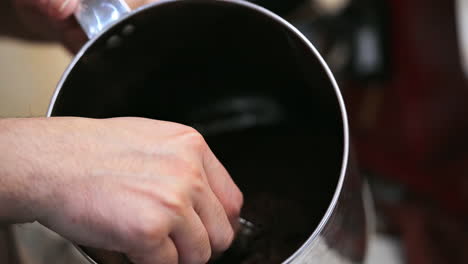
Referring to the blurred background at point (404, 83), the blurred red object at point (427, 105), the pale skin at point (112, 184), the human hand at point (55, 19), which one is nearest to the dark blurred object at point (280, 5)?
the blurred background at point (404, 83)

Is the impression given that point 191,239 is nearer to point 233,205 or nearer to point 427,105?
point 233,205

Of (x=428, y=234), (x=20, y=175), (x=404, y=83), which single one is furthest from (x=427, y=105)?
(x=20, y=175)

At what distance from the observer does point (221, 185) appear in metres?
0.28

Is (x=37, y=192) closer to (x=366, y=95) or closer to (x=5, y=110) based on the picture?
(x=5, y=110)

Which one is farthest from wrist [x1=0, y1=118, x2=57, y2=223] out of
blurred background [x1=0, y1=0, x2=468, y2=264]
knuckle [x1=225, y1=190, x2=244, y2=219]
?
blurred background [x1=0, y1=0, x2=468, y2=264]

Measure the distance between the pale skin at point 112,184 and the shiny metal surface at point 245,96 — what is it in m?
0.04

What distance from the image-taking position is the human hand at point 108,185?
0.77 ft

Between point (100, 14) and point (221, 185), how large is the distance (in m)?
0.13

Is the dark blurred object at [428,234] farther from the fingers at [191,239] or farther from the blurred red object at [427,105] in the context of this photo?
the fingers at [191,239]

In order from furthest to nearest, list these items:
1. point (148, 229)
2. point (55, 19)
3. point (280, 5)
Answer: point (280, 5) < point (55, 19) < point (148, 229)

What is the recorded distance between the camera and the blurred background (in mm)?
596

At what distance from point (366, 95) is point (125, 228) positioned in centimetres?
50

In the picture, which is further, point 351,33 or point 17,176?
point 351,33

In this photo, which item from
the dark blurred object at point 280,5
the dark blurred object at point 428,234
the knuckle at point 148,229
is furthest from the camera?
the dark blurred object at point 280,5
